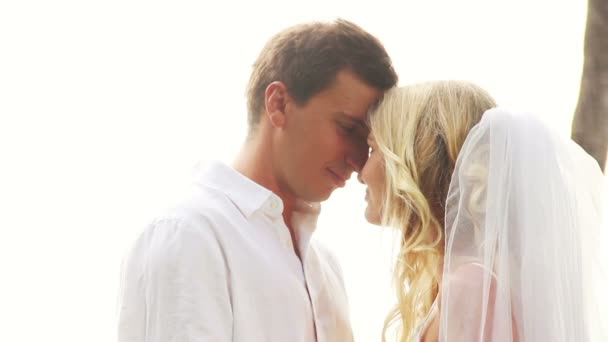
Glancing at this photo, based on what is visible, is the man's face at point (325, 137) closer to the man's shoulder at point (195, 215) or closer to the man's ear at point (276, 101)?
the man's ear at point (276, 101)

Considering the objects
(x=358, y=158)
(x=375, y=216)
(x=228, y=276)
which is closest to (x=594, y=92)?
(x=358, y=158)

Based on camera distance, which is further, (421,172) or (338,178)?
(338,178)

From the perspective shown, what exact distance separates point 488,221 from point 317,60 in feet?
Answer: 2.08

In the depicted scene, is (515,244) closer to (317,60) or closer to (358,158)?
(358,158)

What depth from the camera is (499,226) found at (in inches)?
76.5

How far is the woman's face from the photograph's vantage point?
2.18m

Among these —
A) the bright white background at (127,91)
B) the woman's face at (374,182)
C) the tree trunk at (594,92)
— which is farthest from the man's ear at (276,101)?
the bright white background at (127,91)

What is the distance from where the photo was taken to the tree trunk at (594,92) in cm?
257

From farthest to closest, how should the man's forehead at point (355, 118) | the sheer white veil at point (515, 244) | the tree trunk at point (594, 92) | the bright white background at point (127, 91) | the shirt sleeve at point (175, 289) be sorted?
the bright white background at point (127, 91)
the tree trunk at point (594, 92)
the man's forehead at point (355, 118)
the shirt sleeve at point (175, 289)
the sheer white veil at point (515, 244)

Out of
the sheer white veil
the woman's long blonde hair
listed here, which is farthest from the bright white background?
the sheer white veil

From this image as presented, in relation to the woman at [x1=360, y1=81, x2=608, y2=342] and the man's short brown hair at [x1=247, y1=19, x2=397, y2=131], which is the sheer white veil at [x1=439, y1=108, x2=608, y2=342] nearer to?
the woman at [x1=360, y1=81, x2=608, y2=342]

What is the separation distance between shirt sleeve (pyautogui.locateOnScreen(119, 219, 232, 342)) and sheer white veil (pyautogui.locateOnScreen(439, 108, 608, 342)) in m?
0.46

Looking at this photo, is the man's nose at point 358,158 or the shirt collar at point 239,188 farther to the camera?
the man's nose at point 358,158

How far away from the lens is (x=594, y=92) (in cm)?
260
